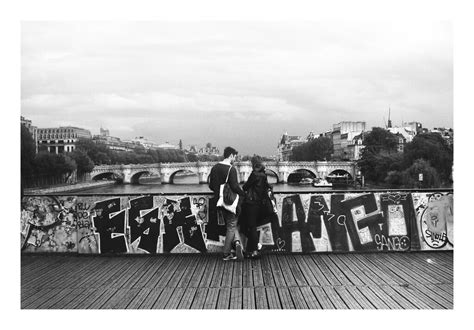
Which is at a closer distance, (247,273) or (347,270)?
(247,273)

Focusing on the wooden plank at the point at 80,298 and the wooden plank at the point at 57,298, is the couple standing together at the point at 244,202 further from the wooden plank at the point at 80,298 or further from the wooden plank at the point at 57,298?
the wooden plank at the point at 57,298

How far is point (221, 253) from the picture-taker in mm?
6066

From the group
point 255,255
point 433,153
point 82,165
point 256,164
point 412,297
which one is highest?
point 433,153

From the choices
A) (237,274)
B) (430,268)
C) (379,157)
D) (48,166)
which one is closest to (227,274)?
(237,274)

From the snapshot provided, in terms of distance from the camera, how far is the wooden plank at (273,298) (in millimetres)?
4074

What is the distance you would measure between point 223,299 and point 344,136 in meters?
98.4

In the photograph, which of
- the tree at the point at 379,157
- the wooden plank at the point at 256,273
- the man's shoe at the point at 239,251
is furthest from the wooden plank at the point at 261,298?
the tree at the point at 379,157

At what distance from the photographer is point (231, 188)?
5.56 m

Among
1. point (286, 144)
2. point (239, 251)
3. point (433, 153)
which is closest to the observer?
point (239, 251)

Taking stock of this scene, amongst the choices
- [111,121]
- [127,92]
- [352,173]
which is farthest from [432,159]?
[111,121]

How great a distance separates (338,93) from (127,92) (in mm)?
50573

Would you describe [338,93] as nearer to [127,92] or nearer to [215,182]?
[127,92]

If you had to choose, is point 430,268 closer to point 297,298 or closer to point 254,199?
point 297,298

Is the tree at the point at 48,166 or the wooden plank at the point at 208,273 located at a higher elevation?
the tree at the point at 48,166
